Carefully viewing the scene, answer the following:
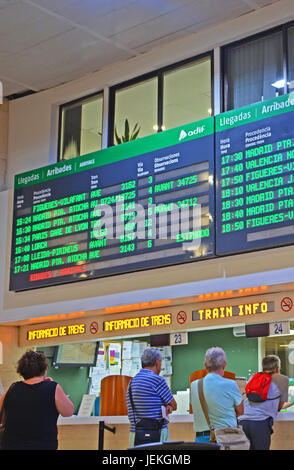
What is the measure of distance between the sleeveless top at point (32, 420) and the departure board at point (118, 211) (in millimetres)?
2071

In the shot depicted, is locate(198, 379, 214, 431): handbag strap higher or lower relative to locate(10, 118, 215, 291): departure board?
lower

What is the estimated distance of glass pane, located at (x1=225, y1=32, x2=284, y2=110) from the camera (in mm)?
6219

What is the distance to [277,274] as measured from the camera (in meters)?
5.57

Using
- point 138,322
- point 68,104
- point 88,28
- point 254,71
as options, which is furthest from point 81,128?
point 138,322

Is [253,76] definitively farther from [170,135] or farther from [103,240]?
[103,240]

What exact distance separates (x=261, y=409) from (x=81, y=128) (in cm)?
368

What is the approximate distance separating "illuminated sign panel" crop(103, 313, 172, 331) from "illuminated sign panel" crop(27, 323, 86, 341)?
1.08 ft

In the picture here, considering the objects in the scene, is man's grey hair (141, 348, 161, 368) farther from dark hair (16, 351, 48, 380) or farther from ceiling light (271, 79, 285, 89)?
ceiling light (271, 79, 285, 89)

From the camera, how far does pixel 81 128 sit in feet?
25.1

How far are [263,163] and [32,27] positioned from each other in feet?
8.61

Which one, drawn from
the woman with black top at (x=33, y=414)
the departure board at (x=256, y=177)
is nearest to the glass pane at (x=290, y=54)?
the departure board at (x=256, y=177)

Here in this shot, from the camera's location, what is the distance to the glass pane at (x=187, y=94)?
6.68 meters

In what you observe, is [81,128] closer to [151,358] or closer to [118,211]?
[118,211]

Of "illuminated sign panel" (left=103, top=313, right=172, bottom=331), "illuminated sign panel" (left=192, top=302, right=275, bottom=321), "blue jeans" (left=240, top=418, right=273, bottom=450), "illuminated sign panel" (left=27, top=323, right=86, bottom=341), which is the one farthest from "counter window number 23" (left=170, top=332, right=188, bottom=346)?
"blue jeans" (left=240, top=418, right=273, bottom=450)
